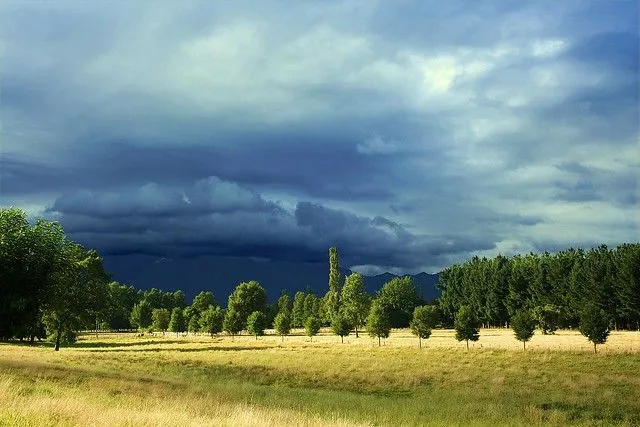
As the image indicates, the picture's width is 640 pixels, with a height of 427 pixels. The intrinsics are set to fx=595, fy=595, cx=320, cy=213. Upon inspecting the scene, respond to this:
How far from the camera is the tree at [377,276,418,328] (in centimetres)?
17200

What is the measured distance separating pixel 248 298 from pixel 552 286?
7761 cm

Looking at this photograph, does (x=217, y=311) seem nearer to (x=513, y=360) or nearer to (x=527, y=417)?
(x=513, y=360)

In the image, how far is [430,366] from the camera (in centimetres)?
5362

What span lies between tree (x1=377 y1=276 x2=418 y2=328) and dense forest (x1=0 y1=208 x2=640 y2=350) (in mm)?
307

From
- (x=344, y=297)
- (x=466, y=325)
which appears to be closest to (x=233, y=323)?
(x=344, y=297)

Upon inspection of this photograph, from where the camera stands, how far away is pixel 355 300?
469 ft

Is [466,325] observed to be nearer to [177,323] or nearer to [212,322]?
[212,322]

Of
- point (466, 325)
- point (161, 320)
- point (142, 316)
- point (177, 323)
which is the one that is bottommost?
point (177, 323)

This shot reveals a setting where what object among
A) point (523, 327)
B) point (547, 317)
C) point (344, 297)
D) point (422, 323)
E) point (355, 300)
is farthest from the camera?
point (344, 297)

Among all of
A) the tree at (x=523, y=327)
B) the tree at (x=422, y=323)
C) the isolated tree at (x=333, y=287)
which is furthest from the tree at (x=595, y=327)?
the isolated tree at (x=333, y=287)

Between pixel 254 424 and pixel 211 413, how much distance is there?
3.87 m

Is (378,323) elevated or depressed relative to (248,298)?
depressed

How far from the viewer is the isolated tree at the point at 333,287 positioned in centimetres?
15288

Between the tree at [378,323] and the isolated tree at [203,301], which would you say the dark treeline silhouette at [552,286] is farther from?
the isolated tree at [203,301]
